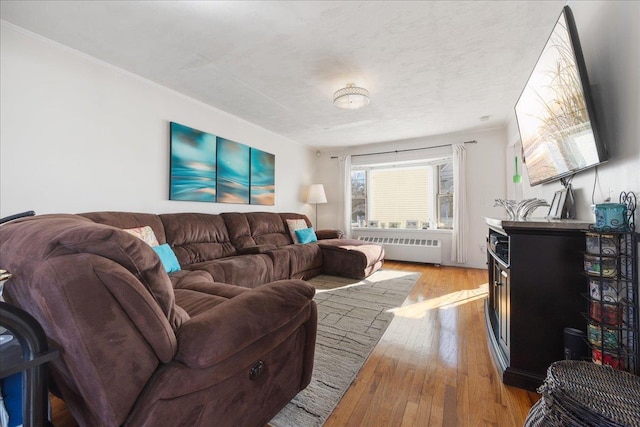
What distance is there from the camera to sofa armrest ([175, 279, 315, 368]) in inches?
34.0

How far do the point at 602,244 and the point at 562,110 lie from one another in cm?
88

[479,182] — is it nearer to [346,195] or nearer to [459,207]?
[459,207]

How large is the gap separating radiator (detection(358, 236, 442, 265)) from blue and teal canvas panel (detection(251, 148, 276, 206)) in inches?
95.4

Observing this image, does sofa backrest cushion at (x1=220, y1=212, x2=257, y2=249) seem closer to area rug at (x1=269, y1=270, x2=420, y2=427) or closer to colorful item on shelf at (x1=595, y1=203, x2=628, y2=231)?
area rug at (x1=269, y1=270, x2=420, y2=427)

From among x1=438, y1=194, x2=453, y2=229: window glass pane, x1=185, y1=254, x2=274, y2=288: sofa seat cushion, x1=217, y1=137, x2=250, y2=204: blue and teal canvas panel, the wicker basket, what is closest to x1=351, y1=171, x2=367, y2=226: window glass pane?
x1=438, y1=194, x2=453, y2=229: window glass pane

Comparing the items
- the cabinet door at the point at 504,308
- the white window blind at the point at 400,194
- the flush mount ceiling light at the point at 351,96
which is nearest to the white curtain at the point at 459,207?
the white window blind at the point at 400,194

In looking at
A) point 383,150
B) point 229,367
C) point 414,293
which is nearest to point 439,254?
point 414,293

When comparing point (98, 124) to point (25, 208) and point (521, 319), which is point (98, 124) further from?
point (521, 319)

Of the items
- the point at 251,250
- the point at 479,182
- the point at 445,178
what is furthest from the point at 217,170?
the point at 479,182

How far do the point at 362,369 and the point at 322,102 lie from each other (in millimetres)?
2896

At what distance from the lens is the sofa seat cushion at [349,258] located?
12.1 feet

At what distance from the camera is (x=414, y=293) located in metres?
3.14

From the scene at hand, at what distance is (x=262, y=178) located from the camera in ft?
14.1

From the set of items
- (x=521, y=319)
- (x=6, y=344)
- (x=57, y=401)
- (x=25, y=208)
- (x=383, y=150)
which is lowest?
(x=57, y=401)
